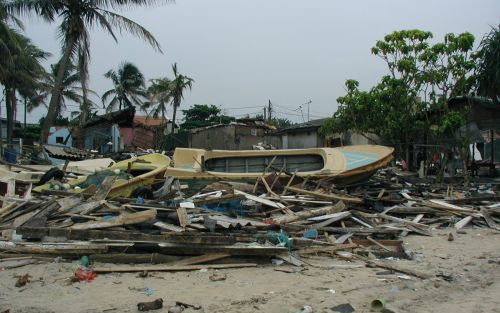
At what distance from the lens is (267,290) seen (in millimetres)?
4754

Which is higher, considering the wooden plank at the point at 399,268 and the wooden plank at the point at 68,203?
the wooden plank at the point at 68,203

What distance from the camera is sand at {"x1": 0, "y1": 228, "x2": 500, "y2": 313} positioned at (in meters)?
4.31

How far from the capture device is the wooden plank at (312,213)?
768cm

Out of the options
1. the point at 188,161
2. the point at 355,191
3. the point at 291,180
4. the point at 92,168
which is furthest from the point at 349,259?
the point at 92,168

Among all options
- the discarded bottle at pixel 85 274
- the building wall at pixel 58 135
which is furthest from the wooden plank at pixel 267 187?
the building wall at pixel 58 135

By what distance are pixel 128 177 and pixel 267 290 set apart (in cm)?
674

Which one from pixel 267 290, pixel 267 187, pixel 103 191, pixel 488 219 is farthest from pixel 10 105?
pixel 267 290

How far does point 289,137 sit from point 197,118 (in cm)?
1830

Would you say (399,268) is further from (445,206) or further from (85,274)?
(445,206)

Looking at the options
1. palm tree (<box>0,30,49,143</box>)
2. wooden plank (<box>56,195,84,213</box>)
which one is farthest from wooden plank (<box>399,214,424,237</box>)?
palm tree (<box>0,30,49,143</box>)

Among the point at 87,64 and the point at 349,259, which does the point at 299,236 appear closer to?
the point at 349,259

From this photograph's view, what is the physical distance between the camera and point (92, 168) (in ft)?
48.1

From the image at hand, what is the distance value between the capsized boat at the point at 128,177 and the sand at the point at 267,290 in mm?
4715

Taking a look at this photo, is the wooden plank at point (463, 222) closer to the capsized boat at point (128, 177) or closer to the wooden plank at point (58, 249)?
the wooden plank at point (58, 249)
